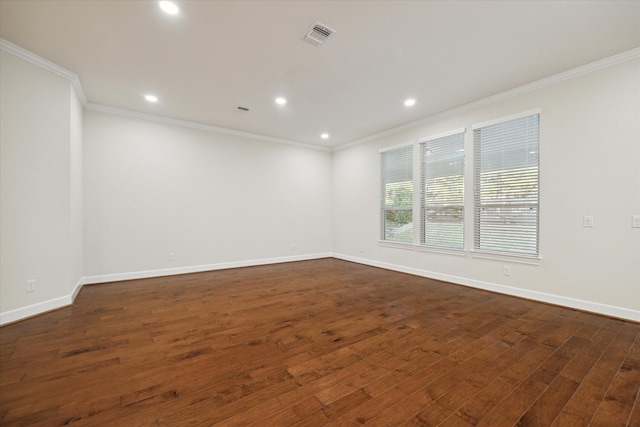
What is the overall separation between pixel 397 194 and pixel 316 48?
341cm

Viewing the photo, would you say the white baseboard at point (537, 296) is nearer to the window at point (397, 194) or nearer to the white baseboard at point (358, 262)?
the white baseboard at point (358, 262)

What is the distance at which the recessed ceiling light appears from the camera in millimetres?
2203

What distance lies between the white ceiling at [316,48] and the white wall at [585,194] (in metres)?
0.35

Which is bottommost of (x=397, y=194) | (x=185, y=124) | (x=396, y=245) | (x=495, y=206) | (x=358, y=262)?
(x=358, y=262)

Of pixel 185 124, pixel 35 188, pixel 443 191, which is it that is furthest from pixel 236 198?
pixel 443 191

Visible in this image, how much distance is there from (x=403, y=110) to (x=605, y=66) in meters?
2.37

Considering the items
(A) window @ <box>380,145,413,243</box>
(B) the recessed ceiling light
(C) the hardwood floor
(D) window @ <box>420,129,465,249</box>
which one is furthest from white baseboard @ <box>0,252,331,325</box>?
(B) the recessed ceiling light

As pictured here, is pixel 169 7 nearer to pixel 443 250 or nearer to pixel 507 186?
pixel 507 186

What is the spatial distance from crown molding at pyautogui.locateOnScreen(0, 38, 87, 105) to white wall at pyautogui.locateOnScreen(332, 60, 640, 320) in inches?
226

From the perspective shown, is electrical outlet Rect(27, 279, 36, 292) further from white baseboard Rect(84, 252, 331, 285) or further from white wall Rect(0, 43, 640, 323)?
white baseboard Rect(84, 252, 331, 285)

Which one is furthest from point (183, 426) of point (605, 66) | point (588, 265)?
point (605, 66)

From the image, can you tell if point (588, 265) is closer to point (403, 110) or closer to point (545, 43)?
point (545, 43)

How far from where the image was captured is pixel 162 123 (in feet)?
16.0

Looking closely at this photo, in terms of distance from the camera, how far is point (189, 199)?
16.8 ft
